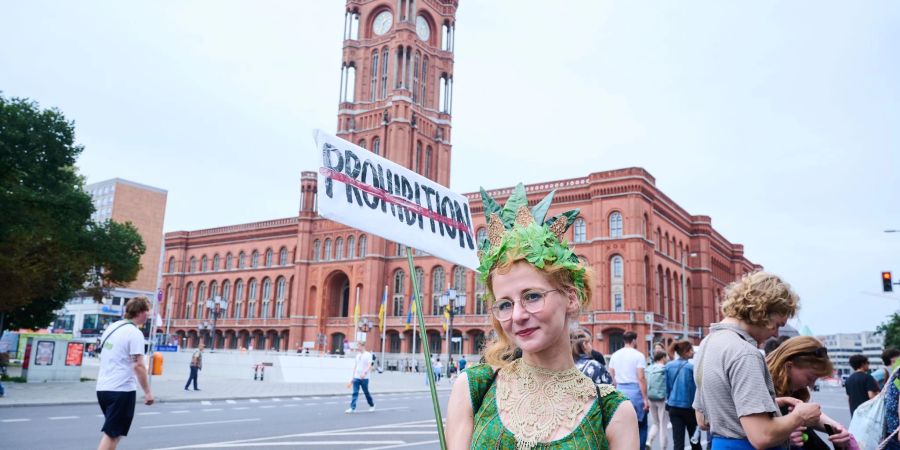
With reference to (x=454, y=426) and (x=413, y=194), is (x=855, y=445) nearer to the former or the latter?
(x=454, y=426)

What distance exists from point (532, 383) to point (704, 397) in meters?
1.57

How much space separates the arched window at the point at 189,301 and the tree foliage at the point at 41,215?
46962mm

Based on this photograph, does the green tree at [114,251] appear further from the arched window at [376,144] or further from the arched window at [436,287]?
the arched window at [376,144]

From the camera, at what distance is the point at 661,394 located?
31.5 ft

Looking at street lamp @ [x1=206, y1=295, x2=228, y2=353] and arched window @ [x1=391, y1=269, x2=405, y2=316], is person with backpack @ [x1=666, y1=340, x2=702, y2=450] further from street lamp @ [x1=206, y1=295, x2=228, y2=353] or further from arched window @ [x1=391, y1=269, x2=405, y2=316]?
arched window @ [x1=391, y1=269, x2=405, y2=316]

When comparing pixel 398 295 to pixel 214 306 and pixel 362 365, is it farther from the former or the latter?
pixel 362 365

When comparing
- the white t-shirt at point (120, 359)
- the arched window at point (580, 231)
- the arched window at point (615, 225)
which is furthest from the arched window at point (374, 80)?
the white t-shirt at point (120, 359)

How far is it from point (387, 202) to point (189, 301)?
76.4m

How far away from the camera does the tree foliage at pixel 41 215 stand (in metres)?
21.2

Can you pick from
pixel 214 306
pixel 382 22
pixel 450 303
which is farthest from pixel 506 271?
pixel 382 22

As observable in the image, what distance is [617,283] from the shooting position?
45.8 metres

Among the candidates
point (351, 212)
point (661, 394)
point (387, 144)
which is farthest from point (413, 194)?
point (387, 144)

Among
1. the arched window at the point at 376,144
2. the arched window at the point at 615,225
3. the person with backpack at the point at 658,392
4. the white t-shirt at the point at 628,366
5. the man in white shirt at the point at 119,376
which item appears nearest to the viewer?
the man in white shirt at the point at 119,376

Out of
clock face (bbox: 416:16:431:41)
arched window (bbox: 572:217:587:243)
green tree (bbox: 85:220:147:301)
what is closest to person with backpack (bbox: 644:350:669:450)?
green tree (bbox: 85:220:147:301)
